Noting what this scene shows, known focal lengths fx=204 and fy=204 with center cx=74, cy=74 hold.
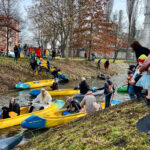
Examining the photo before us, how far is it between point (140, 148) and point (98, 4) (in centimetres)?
3138

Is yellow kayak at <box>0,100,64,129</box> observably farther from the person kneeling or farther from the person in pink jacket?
the person in pink jacket

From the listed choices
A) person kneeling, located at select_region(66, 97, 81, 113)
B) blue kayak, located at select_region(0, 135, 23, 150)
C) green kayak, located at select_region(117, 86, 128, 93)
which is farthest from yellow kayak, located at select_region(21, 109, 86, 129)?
green kayak, located at select_region(117, 86, 128, 93)

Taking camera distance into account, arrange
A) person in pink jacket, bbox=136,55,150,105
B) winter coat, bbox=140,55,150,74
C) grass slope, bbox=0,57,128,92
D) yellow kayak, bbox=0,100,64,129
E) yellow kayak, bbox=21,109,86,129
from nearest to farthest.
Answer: winter coat, bbox=140,55,150,74, person in pink jacket, bbox=136,55,150,105, yellow kayak, bbox=21,109,86,129, yellow kayak, bbox=0,100,64,129, grass slope, bbox=0,57,128,92

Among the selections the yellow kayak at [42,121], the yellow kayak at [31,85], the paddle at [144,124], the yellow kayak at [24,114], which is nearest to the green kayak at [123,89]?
the yellow kayak at [31,85]

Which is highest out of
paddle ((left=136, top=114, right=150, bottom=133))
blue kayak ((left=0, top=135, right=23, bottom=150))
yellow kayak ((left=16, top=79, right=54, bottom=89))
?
→ paddle ((left=136, top=114, right=150, bottom=133))

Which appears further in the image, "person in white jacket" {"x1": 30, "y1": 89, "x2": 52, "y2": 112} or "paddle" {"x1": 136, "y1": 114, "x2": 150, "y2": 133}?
"person in white jacket" {"x1": 30, "y1": 89, "x2": 52, "y2": 112}

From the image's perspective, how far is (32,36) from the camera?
169 feet

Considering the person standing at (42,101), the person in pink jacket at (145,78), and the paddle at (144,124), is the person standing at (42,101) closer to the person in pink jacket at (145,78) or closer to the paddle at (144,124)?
the person in pink jacket at (145,78)

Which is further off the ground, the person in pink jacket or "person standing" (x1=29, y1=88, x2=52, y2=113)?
the person in pink jacket

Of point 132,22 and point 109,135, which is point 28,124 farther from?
point 132,22

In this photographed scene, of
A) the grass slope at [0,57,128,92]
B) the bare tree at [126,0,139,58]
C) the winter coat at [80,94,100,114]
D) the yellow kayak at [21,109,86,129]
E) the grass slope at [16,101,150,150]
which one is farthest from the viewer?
the bare tree at [126,0,139,58]

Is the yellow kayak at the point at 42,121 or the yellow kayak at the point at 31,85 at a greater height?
the yellow kayak at the point at 31,85

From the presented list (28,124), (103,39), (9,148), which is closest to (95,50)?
(103,39)

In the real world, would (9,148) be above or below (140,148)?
below
